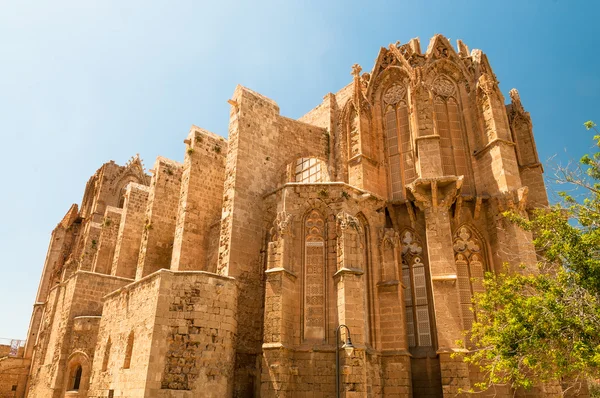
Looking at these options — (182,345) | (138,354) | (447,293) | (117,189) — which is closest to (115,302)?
(138,354)

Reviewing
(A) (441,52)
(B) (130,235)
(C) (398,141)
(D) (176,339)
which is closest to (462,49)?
(A) (441,52)

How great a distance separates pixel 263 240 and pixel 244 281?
166cm

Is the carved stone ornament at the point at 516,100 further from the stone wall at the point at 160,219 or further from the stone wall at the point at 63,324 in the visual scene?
the stone wall at the point at 63,324

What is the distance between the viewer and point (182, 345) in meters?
12.1

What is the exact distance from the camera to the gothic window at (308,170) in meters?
19.6

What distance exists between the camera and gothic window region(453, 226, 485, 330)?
13.8 meters

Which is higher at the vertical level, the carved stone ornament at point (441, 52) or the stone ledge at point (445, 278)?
the carved stone ornament at point (441, 52)

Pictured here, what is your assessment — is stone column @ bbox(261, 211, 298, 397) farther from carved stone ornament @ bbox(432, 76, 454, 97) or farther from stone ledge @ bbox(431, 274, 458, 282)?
carved stone ornament @ bbox(432, 76, 454, 97)

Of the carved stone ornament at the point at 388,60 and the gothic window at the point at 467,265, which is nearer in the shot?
the gothic window at the point at 467,265

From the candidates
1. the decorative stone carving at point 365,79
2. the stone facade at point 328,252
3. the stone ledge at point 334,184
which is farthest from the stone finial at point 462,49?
the stone ledge at point 334,184

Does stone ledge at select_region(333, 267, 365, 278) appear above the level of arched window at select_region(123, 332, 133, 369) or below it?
above

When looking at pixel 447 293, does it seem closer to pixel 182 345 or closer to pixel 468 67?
pixel 182 345

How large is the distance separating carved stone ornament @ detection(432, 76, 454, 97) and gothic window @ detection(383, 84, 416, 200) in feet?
3.90

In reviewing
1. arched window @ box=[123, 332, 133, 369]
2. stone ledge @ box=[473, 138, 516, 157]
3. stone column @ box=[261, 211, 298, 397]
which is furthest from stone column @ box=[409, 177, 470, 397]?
arched window @ box=[123, 332, 133, 369]
